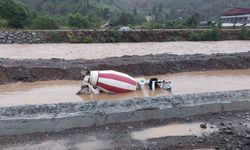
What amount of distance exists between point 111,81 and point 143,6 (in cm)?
12662

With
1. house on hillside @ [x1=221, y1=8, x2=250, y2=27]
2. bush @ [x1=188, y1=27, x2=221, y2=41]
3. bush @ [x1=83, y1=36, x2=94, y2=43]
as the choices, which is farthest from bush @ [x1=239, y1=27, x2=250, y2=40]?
house on hillside @ [x1=221, y1=8, x2=250, y2=27]

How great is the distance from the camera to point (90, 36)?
1383 inches

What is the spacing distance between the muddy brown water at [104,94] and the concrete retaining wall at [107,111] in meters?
2.93

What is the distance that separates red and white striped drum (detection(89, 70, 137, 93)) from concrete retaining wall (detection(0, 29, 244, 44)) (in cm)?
2336

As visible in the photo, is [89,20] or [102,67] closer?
[102,67]

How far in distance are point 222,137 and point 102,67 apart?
9870mm

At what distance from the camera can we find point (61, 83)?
13758 mm

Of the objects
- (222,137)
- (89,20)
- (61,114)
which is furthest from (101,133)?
(89,20)

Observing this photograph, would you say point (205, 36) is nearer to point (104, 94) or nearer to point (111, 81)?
point (104, 94)

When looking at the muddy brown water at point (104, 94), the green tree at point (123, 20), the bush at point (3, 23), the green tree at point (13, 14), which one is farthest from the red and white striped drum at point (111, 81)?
the green tree at point (123, 20)

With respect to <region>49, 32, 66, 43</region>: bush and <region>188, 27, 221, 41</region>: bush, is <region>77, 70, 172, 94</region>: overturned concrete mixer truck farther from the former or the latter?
<region>188, 27, 221, 41</region>: bush

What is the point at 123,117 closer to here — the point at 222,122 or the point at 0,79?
the point at 222,122

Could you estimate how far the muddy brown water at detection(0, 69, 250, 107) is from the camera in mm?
11109

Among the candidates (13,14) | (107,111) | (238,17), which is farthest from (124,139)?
(238,17)
